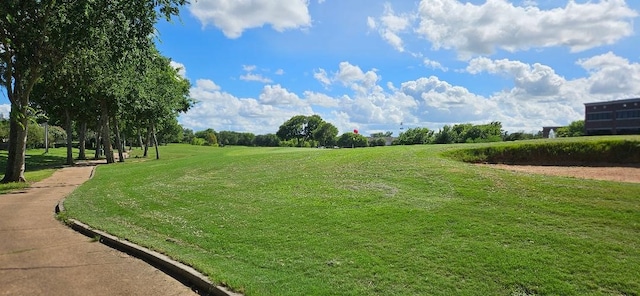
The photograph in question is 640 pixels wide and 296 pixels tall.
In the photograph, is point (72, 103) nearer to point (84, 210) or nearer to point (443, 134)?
point (84, 210)

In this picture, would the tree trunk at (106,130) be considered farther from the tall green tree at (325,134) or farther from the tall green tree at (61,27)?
the tall green tree at (325,134)

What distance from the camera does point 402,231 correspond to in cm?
755

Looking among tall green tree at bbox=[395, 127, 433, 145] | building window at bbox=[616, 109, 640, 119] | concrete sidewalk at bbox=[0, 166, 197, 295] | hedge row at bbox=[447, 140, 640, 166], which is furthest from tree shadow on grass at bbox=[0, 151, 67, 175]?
building window at bbox=[616, 109, 640, 119]

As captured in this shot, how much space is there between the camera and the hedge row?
544 inches

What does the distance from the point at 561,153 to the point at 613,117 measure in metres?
79.8

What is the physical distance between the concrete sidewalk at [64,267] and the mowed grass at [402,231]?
0.62 m

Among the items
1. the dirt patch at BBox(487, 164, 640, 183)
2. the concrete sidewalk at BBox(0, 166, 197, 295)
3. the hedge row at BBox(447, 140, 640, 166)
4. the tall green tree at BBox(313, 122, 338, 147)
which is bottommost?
the concrete sidewalk at BBox(0, 166, 197, 295)

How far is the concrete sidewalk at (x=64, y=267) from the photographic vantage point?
6102mm

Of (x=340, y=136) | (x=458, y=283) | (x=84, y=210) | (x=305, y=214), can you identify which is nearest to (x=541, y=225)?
(x=458, y=283)

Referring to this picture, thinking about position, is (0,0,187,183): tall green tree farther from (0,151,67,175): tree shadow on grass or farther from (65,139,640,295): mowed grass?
(0,151,67,175): tree shadow on grass

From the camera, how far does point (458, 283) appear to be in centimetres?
546

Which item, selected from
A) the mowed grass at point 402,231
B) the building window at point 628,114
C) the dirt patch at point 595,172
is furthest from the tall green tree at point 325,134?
the mowed grass at point 402,231

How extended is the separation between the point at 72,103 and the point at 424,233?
108 feet

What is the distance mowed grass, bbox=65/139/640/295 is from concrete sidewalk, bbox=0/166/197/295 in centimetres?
62
